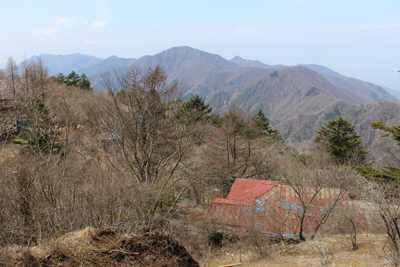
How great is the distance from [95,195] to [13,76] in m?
23.4

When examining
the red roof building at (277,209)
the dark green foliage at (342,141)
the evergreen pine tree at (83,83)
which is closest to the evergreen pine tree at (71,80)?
the evergreen pine tree at (83,83)

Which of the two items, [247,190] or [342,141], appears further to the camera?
[342,141]

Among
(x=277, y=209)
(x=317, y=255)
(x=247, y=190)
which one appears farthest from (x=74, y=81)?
(x=317, y=255)

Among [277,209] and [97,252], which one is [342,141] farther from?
[97,252]

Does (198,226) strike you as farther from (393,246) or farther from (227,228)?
(393,246)

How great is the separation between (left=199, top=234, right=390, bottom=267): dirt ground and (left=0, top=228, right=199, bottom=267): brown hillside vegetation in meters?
4.74

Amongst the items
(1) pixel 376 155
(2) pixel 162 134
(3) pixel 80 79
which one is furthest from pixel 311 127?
(2) pixel 162 134

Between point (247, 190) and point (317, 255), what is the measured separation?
8146mm

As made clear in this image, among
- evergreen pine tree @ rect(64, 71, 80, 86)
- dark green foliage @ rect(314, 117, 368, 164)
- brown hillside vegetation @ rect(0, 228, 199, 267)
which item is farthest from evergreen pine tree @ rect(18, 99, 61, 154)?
dark green foliage @ rect(314, 117, 368, 164)

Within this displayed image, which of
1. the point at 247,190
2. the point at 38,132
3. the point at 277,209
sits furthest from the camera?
the point at 38,132

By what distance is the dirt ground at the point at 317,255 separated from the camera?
7.66 meters

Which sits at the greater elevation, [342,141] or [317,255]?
[342,141]

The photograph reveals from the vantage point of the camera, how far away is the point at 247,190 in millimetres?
17172

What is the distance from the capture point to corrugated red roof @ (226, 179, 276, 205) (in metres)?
15.6
